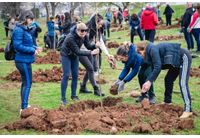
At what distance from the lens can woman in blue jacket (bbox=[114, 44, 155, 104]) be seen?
8234mm

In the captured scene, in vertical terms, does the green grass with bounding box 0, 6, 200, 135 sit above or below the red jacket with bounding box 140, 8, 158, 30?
below

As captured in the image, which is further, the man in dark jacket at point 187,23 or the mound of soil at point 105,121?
the man in dark jacket at point 187,23

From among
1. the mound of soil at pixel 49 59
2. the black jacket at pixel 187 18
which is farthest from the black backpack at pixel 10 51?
the black jacket at pixel 187 18

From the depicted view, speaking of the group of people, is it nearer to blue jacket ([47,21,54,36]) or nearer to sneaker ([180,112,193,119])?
sneaker ([180,112,193,119])

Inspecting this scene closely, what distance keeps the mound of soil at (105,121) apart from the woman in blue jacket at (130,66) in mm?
694

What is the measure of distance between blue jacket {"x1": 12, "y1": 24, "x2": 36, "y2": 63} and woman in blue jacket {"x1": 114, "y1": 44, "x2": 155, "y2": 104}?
1.65m

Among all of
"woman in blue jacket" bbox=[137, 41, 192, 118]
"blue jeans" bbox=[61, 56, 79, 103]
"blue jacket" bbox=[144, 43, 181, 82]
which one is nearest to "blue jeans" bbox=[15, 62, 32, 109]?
"blue jeans" bbox=[61, 56, 79, 103]

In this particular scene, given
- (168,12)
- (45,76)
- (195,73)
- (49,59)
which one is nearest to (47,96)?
(45,76)

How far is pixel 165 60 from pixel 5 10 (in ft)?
142

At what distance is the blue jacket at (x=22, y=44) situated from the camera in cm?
825

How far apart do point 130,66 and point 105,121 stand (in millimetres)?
1646

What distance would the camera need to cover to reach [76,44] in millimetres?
9172

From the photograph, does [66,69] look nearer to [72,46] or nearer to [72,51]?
[72,51]

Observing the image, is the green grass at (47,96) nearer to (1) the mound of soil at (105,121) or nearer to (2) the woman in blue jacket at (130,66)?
(1) the mound of soil at (105,121)
